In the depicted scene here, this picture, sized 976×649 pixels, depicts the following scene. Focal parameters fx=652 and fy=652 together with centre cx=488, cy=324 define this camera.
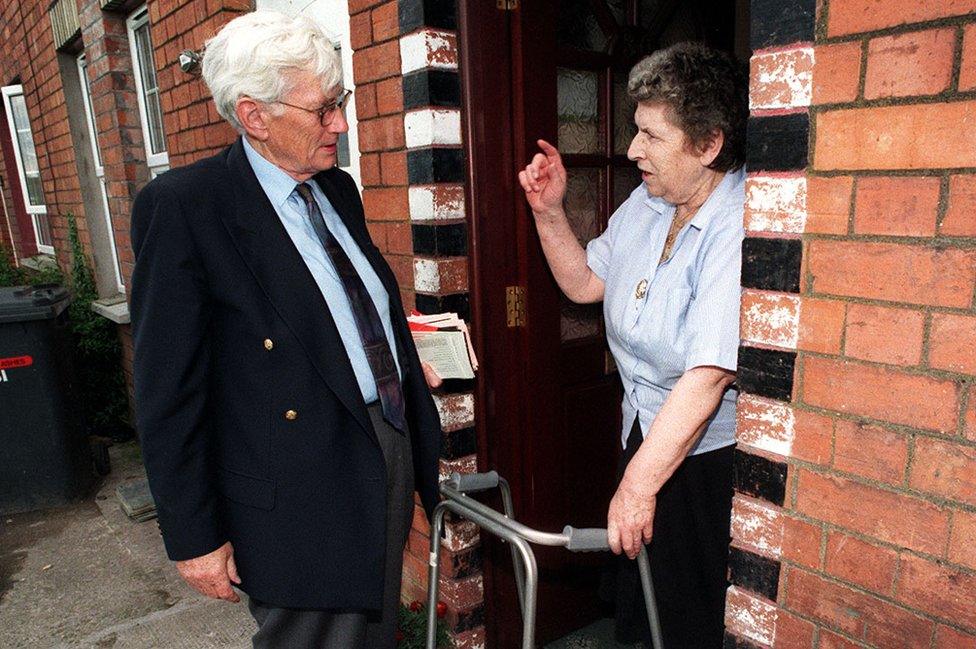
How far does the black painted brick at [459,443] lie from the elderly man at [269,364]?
58 cm

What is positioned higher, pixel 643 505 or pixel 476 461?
pixel 643 505

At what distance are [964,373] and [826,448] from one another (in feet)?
0.93

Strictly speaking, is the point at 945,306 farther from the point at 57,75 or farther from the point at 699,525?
the point at 57,75

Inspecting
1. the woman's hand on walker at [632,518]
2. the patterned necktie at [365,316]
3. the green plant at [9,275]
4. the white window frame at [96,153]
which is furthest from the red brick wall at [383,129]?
the green plant at [9,275]

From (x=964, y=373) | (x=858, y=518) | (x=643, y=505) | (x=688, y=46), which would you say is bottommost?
(x=643, y=505)

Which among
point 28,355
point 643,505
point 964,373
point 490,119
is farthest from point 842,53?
point 28,355

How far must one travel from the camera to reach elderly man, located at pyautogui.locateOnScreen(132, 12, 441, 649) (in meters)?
1.48

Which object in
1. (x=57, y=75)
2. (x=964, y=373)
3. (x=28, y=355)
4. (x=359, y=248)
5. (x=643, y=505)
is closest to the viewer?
(x=964, y=373)

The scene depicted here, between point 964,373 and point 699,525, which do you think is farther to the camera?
point 699,525

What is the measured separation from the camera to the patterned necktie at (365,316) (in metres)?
1.72

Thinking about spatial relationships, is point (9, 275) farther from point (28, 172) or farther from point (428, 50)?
point (428, 50)

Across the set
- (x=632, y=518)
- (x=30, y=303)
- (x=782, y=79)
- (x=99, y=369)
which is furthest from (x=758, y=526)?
(x=99, y=369)

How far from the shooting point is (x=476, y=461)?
97.3 inches

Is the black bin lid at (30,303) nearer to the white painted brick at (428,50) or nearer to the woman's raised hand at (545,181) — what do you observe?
the white painted brick at (428,50)
